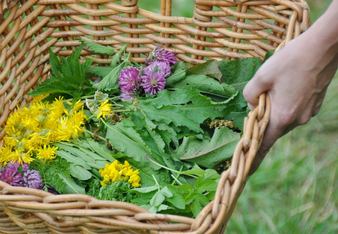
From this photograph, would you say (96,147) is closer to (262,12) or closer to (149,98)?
(149,98)

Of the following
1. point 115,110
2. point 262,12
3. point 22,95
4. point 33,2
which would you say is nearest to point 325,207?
point 262,12

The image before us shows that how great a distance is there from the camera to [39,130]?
1.13 metres

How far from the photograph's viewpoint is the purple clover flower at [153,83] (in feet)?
4.04

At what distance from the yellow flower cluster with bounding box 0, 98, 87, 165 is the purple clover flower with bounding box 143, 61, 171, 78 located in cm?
27

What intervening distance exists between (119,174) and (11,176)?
33 cm

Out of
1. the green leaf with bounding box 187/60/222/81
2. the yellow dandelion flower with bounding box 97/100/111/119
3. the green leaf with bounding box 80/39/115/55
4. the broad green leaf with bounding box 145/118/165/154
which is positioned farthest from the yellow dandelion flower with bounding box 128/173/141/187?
the green leaf with bounding box 80/39/115/55

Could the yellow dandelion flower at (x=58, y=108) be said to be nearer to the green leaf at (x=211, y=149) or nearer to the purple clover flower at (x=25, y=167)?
the purple clover flower at (x=25, y=167)

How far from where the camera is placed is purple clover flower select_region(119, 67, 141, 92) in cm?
124

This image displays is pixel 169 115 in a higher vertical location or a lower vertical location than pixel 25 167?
higher

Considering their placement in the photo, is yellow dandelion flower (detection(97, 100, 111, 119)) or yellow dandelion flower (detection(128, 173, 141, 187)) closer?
yellow dandelion flower (detection(128, 173, 141, 187))

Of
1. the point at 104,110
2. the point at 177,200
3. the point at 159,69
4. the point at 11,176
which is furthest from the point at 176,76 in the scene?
the point at 11,176

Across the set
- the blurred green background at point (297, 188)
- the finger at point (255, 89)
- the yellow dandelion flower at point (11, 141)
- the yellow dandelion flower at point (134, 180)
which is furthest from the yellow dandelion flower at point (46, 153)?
the blurred green background at point (297, 188)

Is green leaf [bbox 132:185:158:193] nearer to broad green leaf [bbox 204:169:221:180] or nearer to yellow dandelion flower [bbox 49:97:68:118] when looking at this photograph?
broad green leaf [bbox 204:169:221:180]

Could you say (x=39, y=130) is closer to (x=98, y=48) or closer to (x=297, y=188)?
(x=98, y=48)
